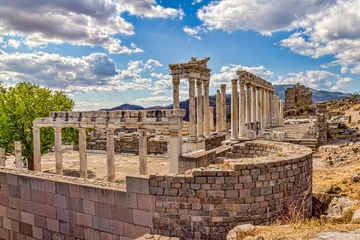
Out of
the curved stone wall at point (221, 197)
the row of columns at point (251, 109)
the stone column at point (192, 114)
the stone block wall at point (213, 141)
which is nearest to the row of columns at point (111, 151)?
the curved stone wall at point (221, 197)

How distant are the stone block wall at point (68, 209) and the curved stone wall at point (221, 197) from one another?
598mm

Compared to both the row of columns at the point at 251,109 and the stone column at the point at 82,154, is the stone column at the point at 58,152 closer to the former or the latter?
the stone column at the point at 82,154

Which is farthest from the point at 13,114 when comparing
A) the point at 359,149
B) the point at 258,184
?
the point at 359,149

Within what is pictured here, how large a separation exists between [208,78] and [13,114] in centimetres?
1443

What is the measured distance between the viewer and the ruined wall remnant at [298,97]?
2574 inches

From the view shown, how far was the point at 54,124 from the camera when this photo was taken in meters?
16.0

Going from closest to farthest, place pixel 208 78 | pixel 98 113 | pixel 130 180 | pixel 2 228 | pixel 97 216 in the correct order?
pixel 130 180 < pixel 97 216 < pixel 2 228 < pixel 98 113 < pixel 208 78

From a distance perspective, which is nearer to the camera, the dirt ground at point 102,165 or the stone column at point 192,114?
the dirt ground at point 102,165

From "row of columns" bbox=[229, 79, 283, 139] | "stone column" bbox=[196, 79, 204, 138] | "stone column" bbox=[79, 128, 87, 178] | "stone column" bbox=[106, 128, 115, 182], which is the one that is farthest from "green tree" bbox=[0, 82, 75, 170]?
"row of columns" bbox=[229, 79, 283, 139]

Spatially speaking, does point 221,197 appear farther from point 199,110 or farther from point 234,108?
point 199,110

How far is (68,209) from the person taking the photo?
10.4 metres

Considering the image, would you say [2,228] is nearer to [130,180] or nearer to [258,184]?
[130,180]

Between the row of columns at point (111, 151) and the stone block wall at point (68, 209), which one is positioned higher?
the row of columns at point (111, 151)

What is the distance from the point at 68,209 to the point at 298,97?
63.9 m
